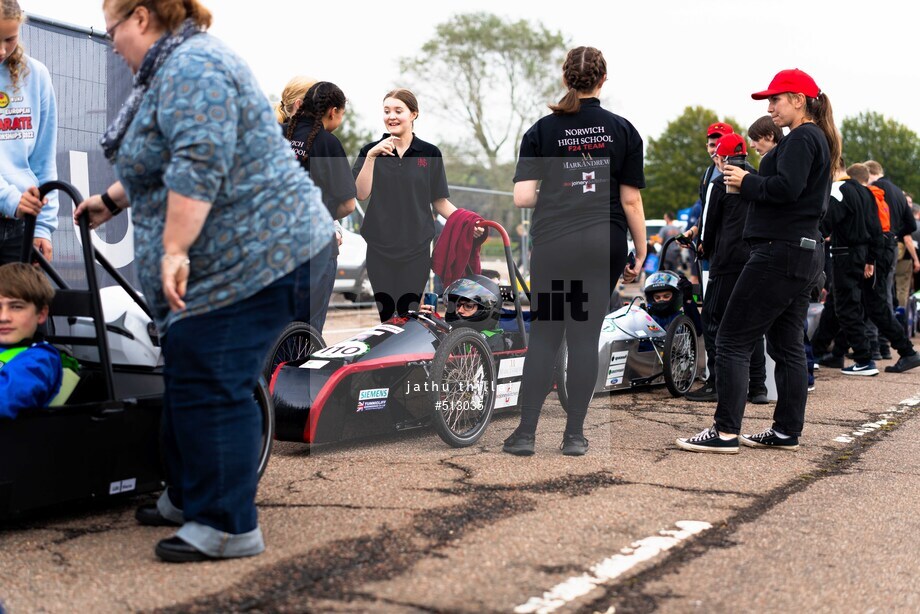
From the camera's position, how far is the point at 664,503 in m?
4.09

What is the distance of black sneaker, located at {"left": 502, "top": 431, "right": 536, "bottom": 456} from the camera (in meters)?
5.05

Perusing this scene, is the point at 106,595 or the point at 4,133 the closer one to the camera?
the point at 106,595

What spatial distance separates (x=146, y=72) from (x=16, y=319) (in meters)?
1.11

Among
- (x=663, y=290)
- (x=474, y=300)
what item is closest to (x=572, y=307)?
(x=474, y=300)

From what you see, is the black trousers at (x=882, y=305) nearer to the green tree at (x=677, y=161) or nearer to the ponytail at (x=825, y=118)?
the ponytail at (x=825, y=118)

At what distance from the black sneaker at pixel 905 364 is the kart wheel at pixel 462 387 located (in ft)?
Answer: 17.5

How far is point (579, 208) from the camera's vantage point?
4977mm

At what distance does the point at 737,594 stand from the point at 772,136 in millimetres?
4417

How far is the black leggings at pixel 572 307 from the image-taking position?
497 cm

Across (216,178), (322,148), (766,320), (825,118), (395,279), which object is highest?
(825,118)

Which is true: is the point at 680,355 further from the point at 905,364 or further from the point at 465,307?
the point at 905,364

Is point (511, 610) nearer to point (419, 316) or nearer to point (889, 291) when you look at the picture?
point (419, 316)

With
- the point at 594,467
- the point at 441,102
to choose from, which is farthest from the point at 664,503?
the point at 441,102

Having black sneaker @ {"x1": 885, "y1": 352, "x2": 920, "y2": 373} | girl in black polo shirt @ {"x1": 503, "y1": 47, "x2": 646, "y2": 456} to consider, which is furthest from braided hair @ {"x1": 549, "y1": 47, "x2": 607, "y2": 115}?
black sneaker @ {"x1": 885, "y1": 352, "x2": 920, "y2": 373}
